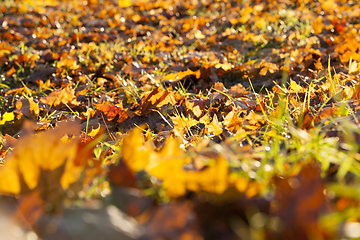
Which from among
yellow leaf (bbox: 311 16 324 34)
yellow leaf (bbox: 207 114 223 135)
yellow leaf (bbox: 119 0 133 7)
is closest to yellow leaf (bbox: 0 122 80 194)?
yellow leaf (bbox: 207 114 223 135)

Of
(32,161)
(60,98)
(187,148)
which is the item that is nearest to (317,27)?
(60,98)

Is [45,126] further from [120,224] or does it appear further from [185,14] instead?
[185,14]

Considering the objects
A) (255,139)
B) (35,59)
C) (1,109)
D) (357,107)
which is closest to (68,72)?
(35,59)

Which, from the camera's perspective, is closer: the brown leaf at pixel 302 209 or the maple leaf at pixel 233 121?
the brown leaf at pixel 302 209

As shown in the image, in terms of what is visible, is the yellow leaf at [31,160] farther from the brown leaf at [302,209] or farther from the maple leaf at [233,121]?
the maple leaf at [233,121]

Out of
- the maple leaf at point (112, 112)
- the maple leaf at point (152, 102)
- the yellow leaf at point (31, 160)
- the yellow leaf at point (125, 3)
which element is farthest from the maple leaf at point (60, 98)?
the yellow leaf at point (125, 3)

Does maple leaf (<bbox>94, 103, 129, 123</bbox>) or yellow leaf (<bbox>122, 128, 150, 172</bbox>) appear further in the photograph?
maple leaf (<bbox>94, 103, 129, 123</bbox>)

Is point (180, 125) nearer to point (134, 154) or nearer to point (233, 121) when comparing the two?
point (233, 121)

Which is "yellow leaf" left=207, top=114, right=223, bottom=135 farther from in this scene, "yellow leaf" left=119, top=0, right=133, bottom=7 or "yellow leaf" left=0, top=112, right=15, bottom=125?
"yellow leaf" left=119, top=0, right=133, bottom=7

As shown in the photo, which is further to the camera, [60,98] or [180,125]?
[60,98]
